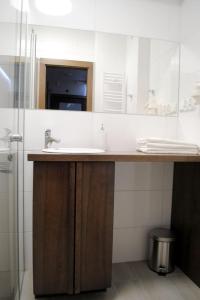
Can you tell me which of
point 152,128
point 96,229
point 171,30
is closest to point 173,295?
point 96,229

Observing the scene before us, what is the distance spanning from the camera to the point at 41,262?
134 cm

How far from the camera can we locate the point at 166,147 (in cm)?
155

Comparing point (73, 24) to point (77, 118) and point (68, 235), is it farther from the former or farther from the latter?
point (68, 235)

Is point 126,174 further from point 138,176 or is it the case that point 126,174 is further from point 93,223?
point 93,223

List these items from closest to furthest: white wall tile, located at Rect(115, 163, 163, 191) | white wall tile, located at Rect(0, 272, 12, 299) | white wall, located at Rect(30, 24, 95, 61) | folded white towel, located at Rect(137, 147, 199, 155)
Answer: white wall tile, located at Rect(0, 272, 12, 299) → folded white towel, located at Rect(137, 147, 199, 155) → white wall, located at Rect(30, 24, 95, 61) → white wall tile, located at Rect(115, 163, 163, 191)

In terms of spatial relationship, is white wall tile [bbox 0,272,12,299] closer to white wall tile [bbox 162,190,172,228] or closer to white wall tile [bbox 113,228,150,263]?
white wall tile [bbox 113,228,150,263]

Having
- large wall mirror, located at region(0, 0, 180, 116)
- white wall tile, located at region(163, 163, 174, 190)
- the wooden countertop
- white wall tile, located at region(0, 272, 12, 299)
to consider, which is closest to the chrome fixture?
the wooden countertop

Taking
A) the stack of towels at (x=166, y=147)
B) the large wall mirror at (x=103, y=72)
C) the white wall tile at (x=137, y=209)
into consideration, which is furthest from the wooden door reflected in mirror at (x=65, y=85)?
the white wall tile at (x=137, y=209)

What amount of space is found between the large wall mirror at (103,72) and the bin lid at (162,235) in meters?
0.93

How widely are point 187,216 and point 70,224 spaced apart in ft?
2.91

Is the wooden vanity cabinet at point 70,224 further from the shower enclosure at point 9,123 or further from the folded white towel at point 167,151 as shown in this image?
the folded white towel at point 167,151

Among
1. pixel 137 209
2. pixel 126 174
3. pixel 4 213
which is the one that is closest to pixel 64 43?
pixel 126 174

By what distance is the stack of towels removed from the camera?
155cm

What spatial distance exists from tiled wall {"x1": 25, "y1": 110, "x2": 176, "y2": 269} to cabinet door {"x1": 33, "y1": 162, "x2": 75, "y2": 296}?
0.45m
